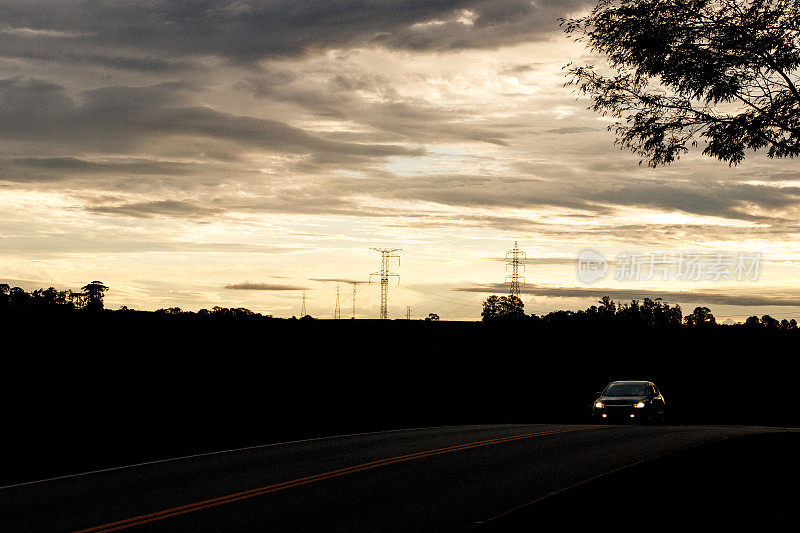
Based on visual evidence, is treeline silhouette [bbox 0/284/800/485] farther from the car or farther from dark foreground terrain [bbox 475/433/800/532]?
dark foreground terrain [bbox 475/433/800/532]

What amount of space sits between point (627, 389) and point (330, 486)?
20.2 meters

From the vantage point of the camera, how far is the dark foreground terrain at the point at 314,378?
2575 cm

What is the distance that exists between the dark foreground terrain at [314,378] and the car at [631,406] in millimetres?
7397

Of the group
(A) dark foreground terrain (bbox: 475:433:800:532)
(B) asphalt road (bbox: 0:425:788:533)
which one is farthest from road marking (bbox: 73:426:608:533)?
(A) dark foreground terrain (bbox: 475:433:800:532)

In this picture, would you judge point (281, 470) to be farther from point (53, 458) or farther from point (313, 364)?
point (313, 364)

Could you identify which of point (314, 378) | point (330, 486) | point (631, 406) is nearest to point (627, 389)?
point (631, 406)

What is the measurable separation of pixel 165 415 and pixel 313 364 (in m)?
17.9

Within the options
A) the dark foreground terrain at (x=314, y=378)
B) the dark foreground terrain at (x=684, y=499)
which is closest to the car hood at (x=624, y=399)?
the dark foreground terrain at (x=314, y=378)

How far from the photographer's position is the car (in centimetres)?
3002

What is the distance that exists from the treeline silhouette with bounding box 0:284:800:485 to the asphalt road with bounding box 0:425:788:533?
3.06 meters

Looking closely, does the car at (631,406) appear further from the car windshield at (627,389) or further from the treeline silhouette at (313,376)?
the treeline silhouette at (313,376)

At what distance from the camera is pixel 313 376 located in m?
47.1

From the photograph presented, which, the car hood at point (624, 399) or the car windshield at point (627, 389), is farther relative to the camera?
the car windshield at point (627, 389)

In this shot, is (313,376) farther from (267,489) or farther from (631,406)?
(267,489)
